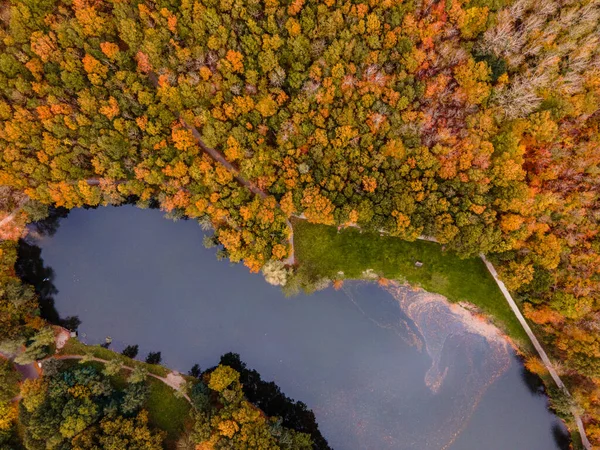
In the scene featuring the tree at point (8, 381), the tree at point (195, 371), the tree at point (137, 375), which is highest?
the tree at point (195, 371)

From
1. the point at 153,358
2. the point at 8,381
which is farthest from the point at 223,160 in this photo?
the point at 8,381

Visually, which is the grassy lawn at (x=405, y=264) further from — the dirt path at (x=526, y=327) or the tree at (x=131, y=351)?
the tree at (x=131, y=351)

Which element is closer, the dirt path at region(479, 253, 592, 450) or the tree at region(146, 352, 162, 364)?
the dirt path at region(479, 253, 592, 450)

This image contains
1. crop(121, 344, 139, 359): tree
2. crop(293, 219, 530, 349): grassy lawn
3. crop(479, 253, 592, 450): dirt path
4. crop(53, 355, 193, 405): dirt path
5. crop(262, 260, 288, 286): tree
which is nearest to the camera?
crop(262, 260, 288, 286): tree

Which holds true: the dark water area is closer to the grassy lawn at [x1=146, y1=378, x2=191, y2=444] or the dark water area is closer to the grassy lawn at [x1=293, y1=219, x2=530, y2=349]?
the grassy lawn at [x1=293, y1=219, x2=530, y2=349]

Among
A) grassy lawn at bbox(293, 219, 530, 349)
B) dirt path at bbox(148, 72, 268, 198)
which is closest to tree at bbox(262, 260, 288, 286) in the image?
grassy lawn at bbox(293, 219, 530, 349)

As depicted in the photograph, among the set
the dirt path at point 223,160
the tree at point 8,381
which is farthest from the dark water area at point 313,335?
the dirt path at point 223,160
